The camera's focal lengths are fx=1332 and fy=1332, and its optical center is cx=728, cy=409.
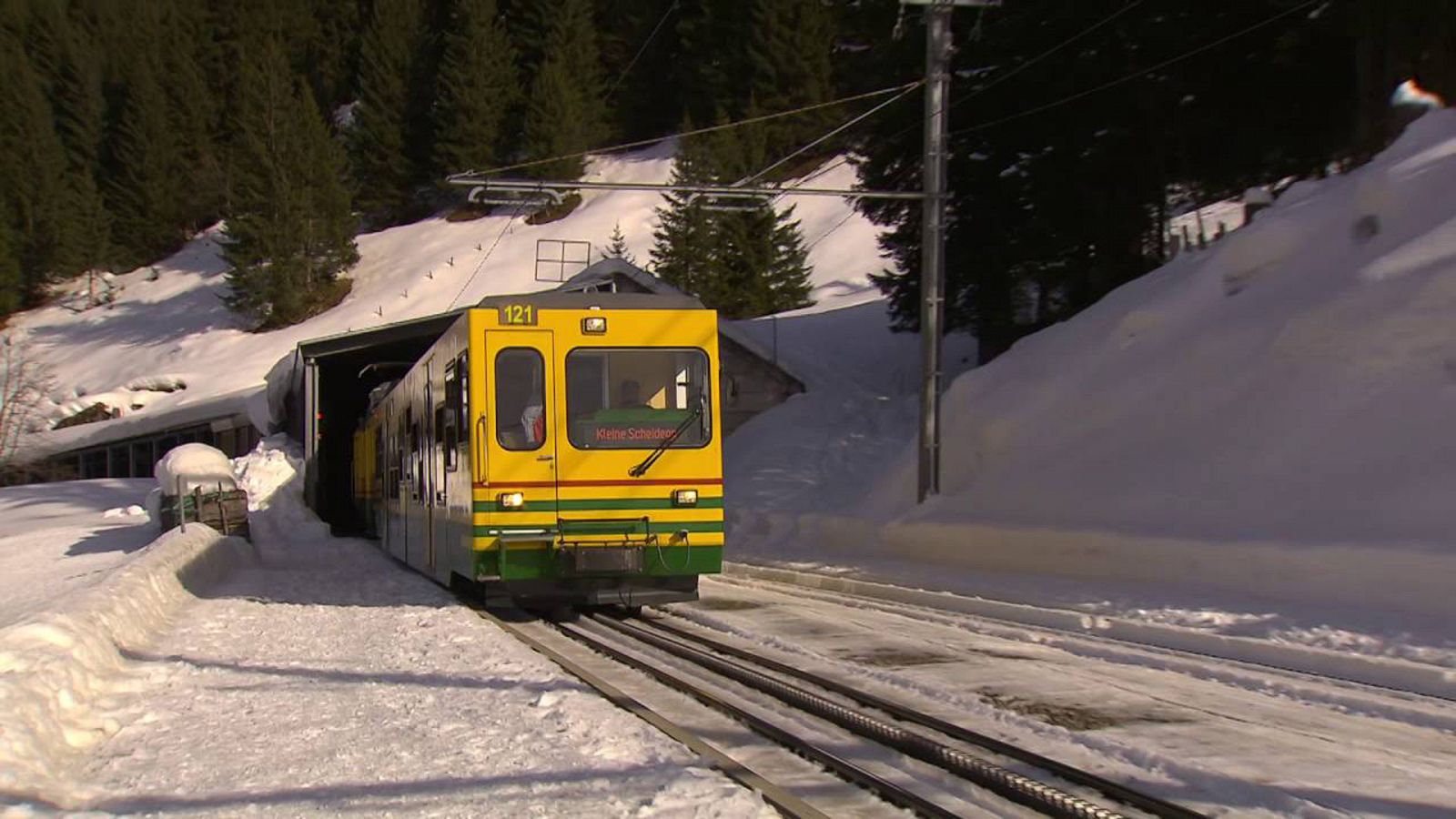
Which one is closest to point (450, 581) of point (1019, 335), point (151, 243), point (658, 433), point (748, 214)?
point (658, 433)

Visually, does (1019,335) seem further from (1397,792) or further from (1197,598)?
(1397,792)

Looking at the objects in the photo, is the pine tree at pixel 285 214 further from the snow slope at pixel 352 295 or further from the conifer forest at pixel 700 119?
the snow slope at pixel 352 295

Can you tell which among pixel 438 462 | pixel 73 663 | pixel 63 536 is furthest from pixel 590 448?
pixel 63 536

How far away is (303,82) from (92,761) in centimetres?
8332

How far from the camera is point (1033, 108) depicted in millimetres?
26297

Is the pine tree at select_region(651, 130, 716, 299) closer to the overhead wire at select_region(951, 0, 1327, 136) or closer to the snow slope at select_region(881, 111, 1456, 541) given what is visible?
the overhead wire at select_region(951, 0, 1327, 136)

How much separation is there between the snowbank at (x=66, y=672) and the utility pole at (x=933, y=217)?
10518 mm

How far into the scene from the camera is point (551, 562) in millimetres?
12992

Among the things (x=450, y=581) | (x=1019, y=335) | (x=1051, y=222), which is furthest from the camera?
(x=1019, y=335)

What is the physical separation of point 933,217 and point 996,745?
13183 mm

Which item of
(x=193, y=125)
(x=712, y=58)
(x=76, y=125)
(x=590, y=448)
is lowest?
(x=590, y=448)

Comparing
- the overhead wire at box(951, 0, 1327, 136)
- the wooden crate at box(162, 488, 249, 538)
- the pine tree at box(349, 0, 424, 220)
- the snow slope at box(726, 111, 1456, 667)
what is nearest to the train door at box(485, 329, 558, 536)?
the snow slope at box(726, 111, 1456, 667)

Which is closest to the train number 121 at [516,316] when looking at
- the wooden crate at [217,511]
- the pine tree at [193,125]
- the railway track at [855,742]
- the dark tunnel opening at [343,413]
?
the railway track at [855,742]

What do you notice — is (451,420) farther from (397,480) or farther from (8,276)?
(8,276)
